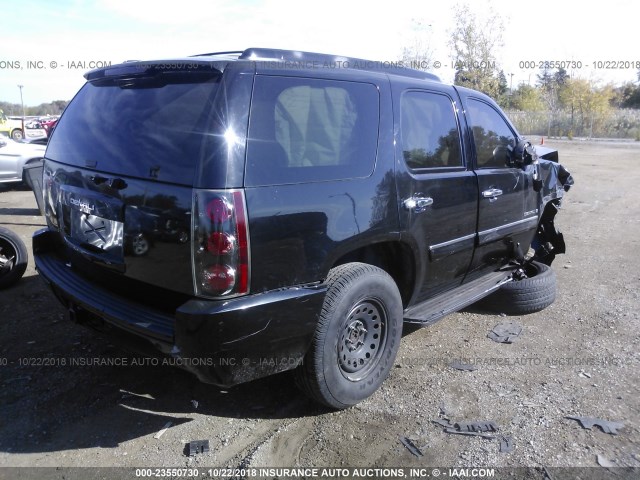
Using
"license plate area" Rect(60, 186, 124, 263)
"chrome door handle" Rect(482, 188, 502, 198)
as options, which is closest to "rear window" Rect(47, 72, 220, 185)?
"license plate area" Rect(60, 186, 124, 263)

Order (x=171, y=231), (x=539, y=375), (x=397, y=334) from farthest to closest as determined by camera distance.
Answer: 1. (x=539, y=375)
2. (x=397, y=334)
3. (x=171, y=231)

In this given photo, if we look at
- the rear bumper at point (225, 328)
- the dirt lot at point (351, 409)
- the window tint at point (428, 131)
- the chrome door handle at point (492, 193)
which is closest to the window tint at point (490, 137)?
→ the chrome door handle at point (492, 193)

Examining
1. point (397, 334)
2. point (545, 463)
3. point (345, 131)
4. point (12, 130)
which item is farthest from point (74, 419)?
point (12, 130)

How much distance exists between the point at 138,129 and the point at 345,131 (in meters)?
1.17

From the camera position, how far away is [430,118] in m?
3.79

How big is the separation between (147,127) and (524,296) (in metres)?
3.64

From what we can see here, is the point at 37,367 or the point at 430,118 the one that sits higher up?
the point at 430,118

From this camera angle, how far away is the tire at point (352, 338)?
9.63ft

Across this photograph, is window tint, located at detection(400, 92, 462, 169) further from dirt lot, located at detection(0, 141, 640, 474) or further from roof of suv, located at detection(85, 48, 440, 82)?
dirt lot, located at detection(0, 141, 640, 474)

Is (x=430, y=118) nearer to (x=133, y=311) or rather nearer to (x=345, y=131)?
(x=345, y=131)

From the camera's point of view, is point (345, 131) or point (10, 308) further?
point (10, 308)

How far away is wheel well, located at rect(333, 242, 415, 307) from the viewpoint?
337 centimetres

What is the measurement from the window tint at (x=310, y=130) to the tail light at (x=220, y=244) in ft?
0.60

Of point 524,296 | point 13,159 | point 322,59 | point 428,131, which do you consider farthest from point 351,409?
point 13,159
